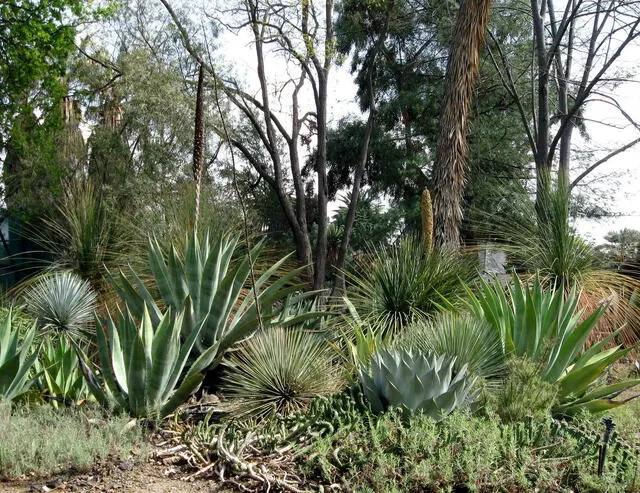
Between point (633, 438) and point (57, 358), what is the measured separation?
223 inches

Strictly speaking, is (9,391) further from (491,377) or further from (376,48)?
(376,48)

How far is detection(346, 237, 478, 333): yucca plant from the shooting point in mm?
9516

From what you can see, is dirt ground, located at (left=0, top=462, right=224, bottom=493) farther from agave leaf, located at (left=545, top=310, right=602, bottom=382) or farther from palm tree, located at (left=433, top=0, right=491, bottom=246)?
palm tree, located at (left=433, top=0, right=491, bottom=246)

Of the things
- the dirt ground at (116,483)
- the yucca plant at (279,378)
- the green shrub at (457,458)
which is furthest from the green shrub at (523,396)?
the dirt ground at (116,483)

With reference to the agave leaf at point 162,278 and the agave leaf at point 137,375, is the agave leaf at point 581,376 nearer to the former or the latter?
the agave leaf at point 137,375

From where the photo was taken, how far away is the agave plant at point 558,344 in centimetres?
669

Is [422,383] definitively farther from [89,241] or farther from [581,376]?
[89,241]

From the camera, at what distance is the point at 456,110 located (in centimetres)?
1252

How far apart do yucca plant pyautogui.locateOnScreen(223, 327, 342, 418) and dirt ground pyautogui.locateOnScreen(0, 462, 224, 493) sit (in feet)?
4.60

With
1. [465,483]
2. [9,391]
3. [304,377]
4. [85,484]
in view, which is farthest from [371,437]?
[9,391]

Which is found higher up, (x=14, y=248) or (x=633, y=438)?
(x=14, y=248)

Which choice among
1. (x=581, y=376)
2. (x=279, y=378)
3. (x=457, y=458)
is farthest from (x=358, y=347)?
(x=457, y=458)

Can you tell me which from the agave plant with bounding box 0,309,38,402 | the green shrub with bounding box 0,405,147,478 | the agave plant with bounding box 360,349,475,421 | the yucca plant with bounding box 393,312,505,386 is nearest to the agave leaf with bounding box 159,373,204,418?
the green shrub with bounding box 0,405,147,478

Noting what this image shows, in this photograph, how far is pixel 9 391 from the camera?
6.78 meters
